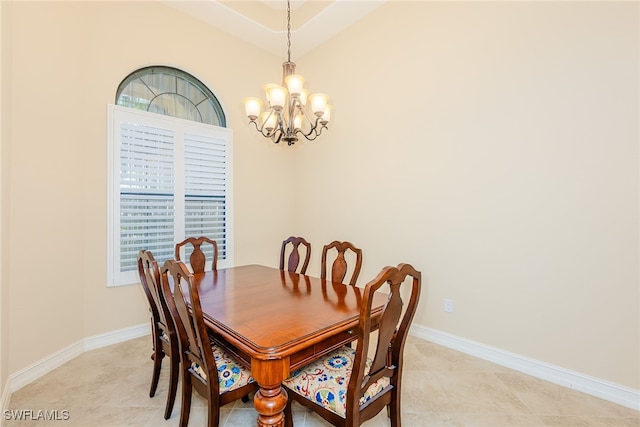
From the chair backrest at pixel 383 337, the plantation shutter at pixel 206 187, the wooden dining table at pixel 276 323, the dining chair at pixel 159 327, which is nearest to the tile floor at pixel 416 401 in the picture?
the dining chair at pixel 159 327

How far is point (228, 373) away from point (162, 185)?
7.54ft

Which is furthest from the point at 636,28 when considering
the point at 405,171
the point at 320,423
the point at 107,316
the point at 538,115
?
the point at 107,316

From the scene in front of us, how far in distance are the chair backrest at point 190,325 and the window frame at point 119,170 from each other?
1739mm

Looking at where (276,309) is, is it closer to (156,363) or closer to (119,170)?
(156,363)

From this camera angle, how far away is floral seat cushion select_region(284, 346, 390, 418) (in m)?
1.33

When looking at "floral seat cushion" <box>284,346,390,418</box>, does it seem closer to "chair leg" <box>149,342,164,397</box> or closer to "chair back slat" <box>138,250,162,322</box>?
"chair back slat" <box>138,250,162,322</box>

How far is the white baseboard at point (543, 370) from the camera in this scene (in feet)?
6.21

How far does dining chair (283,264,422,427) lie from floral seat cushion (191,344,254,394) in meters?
0.21

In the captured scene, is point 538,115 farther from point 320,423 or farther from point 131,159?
point 131,159

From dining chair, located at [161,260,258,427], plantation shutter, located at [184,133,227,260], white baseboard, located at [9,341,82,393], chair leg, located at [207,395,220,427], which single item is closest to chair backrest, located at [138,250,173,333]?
dining chair, located at [161,260,258,427]

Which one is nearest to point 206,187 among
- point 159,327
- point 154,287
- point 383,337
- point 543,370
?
point 159,327

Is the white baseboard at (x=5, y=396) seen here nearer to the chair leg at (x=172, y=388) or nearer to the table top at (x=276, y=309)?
the chair leg at (x=172, y=388)

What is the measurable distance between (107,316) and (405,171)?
10.5ft

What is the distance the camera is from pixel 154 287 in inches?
63.2
